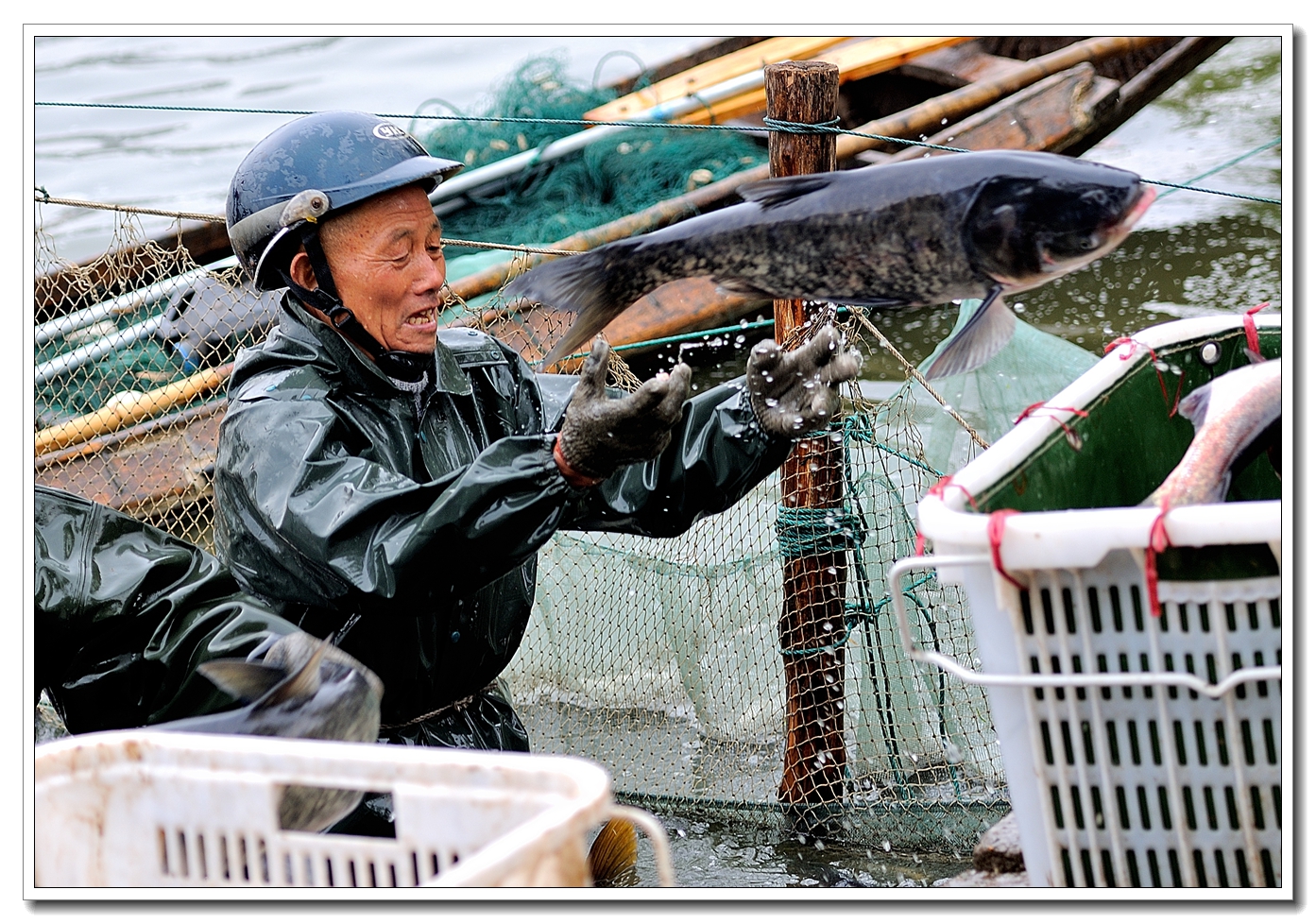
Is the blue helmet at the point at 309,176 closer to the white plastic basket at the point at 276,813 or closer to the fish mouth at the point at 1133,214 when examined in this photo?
the white plastic basket at the point at 276,813

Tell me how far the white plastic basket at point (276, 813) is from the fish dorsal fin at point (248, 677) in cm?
37

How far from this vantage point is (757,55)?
9078 mm

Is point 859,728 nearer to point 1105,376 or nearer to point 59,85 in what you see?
point 1105,376

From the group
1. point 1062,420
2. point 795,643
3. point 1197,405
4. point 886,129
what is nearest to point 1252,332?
point 1197,405

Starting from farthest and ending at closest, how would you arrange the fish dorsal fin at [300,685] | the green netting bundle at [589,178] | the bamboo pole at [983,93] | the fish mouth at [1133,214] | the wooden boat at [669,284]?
the green netting bundle at [589,178], the bamboo pole at [983,93], the wooden boat at [669,284], the fish dorsal fin at [300,685], the fish mouth at [1133,214]

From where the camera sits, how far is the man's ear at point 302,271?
9.92ft

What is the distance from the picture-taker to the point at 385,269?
2971mm

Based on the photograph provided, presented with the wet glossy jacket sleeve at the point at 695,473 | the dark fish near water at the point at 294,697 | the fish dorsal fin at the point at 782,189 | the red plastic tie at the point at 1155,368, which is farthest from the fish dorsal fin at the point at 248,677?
the red plastic tie at the point at 1155,368

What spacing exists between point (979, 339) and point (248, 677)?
148 centimetres

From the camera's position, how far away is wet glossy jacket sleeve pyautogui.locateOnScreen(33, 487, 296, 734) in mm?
3018

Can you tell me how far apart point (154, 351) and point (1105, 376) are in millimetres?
4421

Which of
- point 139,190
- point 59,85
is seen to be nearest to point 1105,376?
point 139,190

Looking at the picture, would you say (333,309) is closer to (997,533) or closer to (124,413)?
(997,533)

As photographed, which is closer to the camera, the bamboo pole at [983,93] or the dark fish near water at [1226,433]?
the dark fish near water at [1226,433]
